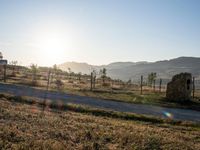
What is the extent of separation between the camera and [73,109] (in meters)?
19.1

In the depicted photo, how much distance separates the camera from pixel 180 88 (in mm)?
34219

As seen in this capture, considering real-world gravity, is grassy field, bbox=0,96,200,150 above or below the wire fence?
below

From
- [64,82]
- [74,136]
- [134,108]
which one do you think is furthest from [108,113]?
[64,82]

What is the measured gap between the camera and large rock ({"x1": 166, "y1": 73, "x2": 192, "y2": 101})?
34.0 metres

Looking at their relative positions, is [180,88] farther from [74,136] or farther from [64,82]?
[64,82]

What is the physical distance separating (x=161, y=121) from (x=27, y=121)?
9403 millimetres

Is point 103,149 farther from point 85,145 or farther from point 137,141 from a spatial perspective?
point 137,141

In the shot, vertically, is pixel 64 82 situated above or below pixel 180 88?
below

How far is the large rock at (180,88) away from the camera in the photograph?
34.0 m

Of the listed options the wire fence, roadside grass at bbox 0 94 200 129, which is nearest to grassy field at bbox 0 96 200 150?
roadside grass at bbox 0 94 200 129

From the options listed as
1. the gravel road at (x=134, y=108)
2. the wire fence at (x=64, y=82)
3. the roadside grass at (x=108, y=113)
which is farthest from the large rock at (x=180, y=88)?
the roadside grass at (x=108, y=113)

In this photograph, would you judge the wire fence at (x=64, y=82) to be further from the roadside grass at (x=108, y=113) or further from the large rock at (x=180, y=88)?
the roadside grass at (x=108, y=113)

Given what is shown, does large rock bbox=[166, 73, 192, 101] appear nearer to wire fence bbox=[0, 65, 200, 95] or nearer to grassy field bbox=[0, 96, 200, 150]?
wire fence bbox=[0, 65, 200, 95]

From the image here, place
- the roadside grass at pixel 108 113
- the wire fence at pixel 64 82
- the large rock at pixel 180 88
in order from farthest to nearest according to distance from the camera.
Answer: the wire fence at pixel 64 82
the large rock at pixel 180 88
the roadside grass at pixel 108 113
